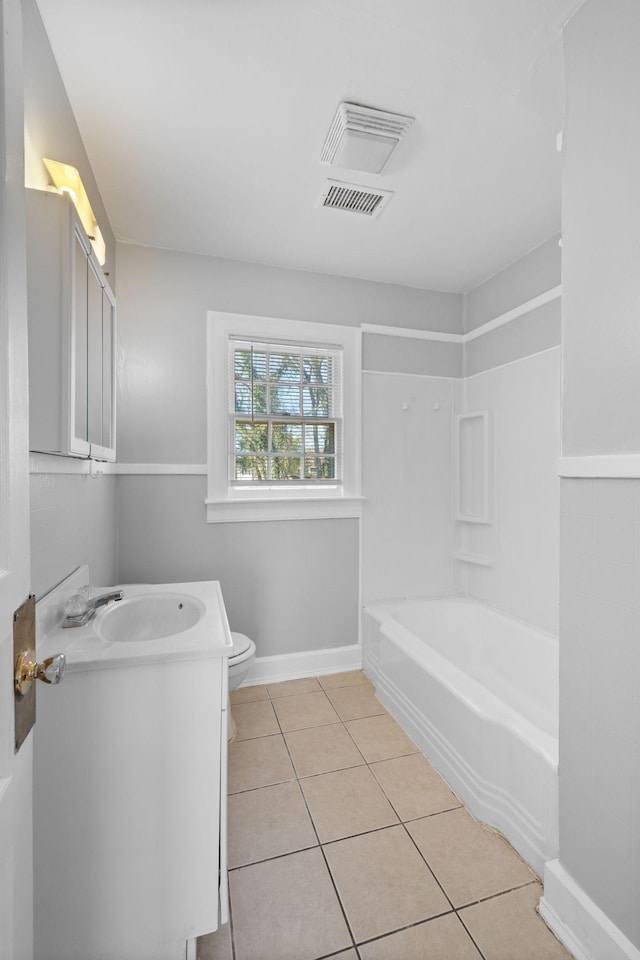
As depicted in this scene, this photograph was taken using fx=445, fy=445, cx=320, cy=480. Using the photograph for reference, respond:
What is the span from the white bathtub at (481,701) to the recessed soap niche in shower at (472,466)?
608 millimetres

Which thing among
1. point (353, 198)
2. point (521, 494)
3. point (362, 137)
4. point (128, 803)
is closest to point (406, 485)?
point (521, 494)

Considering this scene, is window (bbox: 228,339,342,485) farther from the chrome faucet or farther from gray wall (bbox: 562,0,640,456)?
gray wall (bbox: 562,0,640,456)

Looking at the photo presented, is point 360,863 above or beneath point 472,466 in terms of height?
beneath

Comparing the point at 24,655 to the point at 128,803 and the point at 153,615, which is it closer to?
the point at 128,803

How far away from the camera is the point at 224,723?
4.45 ft

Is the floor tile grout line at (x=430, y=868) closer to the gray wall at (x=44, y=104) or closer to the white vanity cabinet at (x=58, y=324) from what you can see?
the white vanity cabinet at (x=58, y=324)

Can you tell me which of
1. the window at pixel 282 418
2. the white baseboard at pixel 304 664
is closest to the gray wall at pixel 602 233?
the window at pixel 282 418

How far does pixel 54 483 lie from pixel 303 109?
60.9 inches

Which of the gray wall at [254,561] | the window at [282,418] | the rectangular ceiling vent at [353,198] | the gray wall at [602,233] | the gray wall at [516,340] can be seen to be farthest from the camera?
the window at [282,418]

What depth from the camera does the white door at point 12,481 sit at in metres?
0.56

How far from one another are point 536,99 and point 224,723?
7.59 ft

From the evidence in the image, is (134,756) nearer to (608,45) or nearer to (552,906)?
(552,906)

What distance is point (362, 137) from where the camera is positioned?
1659 millimetres

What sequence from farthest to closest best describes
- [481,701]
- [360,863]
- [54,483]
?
[481,701], [360,863], [54,483]
